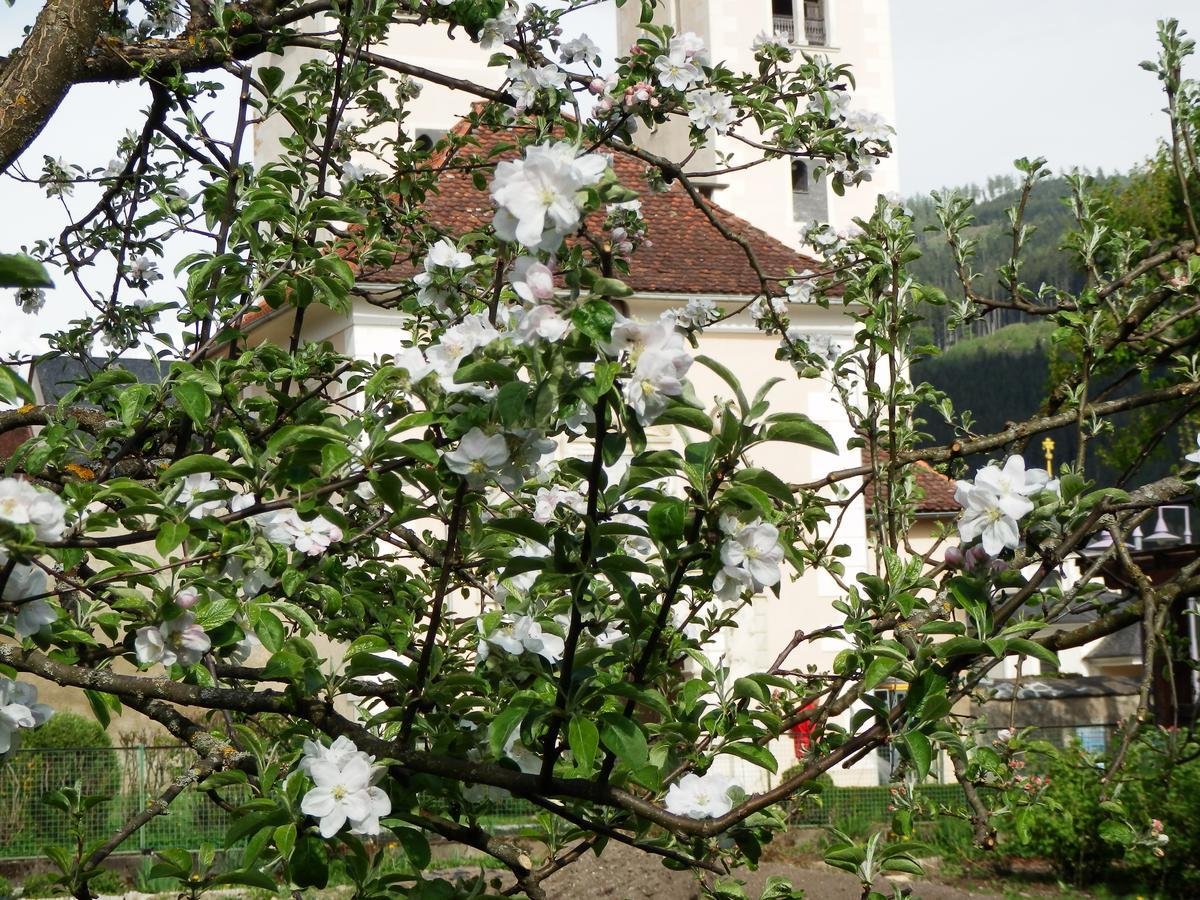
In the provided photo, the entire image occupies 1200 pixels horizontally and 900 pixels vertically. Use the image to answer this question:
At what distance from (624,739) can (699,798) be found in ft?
0.70

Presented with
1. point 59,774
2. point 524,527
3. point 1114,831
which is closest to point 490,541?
point 524,527

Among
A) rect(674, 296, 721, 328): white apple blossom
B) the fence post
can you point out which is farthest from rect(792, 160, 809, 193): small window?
rect(674, 296, 721, 328): white apple blossom

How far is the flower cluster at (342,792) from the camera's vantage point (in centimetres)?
181

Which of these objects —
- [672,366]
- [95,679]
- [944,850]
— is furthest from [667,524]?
[944,850]

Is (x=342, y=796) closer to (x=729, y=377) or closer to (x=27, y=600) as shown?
(x=27, y=600)

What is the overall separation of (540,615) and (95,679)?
0.72 metres

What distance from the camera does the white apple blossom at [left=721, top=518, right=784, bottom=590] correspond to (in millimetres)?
1610

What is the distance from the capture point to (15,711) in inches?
74.6

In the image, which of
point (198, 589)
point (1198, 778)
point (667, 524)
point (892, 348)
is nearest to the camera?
point (667, 524)

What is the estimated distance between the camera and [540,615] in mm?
2055

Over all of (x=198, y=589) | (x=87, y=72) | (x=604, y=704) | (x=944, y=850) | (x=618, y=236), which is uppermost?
(x=87, y=72)

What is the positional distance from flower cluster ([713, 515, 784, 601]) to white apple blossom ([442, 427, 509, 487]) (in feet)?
0.98

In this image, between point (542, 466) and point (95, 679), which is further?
point (542, 466)

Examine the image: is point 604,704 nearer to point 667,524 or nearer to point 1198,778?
point 667,524
